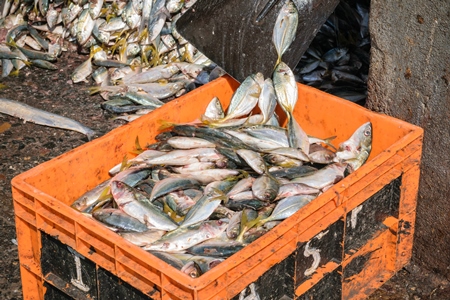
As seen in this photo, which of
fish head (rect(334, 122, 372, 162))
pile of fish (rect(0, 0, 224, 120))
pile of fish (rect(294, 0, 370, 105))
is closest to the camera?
fish head (rect(334, 122, 372, 162))

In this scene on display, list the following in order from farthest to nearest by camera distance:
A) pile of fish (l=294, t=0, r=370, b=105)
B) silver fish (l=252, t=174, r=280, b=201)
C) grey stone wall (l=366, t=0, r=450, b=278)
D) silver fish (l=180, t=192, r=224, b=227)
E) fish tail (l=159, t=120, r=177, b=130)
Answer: pile of fish (l=294, t=0, r=370, b=105), fish tail (l=159, t=120, r=177, b=130), grey stone wall (l=366, t=0, r=450, b=278), silver fish (l=252, t=174, r=280, b=201), silver fish (l=180, t=192, r=224, b=227)

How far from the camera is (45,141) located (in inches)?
204

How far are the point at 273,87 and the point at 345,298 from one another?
44.3 inches

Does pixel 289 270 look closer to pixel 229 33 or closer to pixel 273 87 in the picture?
pixel 273 87

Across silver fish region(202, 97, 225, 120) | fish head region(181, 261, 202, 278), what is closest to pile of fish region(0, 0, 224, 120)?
silver fish region(202, 97, 225, 120)

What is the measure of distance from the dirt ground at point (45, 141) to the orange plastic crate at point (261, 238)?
0.15 m

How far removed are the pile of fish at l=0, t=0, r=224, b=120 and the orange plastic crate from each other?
178 cm

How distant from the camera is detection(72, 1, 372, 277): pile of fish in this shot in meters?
3.02

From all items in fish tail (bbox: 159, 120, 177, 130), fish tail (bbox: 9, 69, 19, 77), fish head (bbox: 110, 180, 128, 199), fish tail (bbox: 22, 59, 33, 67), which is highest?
fish tail (bbox: 159, 120, 177, 130)

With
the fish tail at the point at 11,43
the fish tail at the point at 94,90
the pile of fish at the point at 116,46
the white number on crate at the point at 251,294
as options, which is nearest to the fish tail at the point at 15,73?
the pile of fish at the point at 116,46

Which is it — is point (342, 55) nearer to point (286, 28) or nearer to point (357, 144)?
point (286, 28)

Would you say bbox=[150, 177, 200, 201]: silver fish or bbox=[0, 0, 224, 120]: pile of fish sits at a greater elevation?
bbox=[150, 177, 200, 201]: silver fish

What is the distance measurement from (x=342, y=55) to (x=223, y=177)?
2477 mm

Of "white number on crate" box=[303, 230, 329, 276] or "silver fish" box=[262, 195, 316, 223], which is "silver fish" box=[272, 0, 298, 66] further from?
"white number on crate" box=[303, 230, 329, 276]
